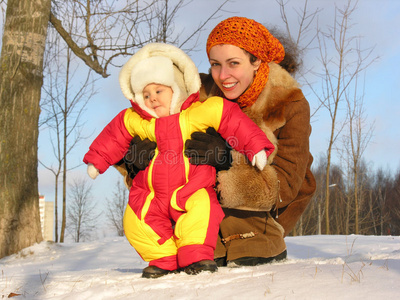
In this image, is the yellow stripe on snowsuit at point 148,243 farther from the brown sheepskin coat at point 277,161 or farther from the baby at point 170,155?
the brown sheepskin coat at point 277,161

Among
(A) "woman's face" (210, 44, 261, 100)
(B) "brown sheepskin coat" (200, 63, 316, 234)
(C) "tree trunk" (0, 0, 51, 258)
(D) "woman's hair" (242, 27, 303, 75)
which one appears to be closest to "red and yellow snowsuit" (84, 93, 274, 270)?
(B) "brown sheepskin coat" (200, 63, 316, 234)

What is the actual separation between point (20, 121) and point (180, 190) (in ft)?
13.5

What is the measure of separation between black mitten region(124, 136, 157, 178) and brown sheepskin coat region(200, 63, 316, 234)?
47 cm

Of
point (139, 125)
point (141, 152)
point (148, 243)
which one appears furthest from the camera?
point (139, 125)

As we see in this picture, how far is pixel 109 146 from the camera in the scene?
2691 mm

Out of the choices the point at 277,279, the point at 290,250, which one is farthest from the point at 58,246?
the point at 277,279

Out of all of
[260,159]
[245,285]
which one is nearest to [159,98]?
[260,159]

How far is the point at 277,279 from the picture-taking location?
1.82 metres

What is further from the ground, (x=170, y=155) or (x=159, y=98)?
(x=159, y=98)

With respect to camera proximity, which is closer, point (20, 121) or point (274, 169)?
Result: point (274, 169)

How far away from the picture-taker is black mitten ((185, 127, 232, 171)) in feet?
7.98

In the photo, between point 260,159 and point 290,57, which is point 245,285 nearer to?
point 260,159

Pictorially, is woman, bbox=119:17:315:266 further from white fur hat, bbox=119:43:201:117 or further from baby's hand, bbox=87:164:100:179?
baby's hand, bbox=87:164:100:179

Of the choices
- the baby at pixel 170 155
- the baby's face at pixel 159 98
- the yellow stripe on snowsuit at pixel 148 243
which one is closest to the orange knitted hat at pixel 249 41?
the baby at pixel 170 155
